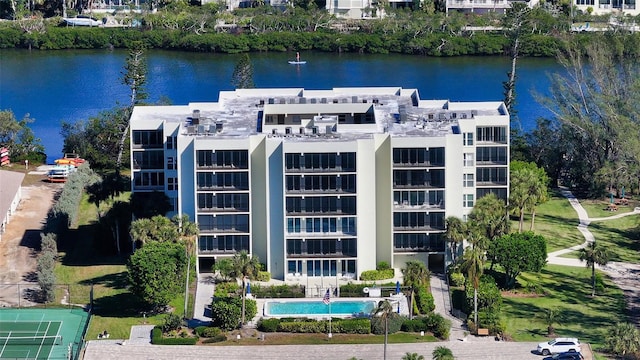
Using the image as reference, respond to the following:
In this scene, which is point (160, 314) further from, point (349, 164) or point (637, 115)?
point (637, 115)

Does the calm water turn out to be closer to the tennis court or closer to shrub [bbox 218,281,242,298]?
shrub [bbox 218,281,242,298]

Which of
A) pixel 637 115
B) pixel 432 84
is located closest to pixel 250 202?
pixel 637 115

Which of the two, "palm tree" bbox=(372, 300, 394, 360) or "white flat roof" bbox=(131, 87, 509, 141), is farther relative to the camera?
"white flat roof" bbox=(131, 87, 509, 141)

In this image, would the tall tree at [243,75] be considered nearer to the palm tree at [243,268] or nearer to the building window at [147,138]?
the building window at [147,138]

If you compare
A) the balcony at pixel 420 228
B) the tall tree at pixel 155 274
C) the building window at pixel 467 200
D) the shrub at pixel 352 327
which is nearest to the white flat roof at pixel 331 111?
the building window at pixel 467 200

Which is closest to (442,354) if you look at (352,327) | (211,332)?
(352,327)

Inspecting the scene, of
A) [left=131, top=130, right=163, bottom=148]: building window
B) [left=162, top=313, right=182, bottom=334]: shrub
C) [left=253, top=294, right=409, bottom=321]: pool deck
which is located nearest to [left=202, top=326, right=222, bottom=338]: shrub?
[left=162, top=313, right=182, bottom=334]: shrub

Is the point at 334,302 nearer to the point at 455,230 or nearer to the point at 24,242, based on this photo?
the point at 455,230
